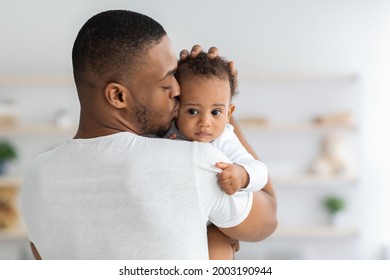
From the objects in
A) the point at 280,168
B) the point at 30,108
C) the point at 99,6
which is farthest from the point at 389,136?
the point at 30,108

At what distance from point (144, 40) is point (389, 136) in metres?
2.53

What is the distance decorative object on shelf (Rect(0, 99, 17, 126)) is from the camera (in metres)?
3.07

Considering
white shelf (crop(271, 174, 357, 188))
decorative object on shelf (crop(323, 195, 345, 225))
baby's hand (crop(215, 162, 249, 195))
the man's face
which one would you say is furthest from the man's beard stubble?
decorative object on shelf (crop(323, 195, 345, 225))

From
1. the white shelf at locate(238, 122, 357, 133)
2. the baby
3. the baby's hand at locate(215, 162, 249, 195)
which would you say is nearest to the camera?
the baby's hand at locate(215, 162, 249, 195)

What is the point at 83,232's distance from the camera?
72 centimetres

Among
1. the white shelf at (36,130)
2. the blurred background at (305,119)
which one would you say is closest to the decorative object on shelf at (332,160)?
the blurred background at (305,119)

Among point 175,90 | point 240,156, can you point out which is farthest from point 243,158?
point 175,90

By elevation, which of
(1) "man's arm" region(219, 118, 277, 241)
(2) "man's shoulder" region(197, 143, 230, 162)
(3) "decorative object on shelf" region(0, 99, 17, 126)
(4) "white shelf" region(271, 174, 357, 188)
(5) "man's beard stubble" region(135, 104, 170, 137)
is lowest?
(1) "man's arm" region(219, 118, 277, 241)

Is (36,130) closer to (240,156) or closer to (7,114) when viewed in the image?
(7,114)

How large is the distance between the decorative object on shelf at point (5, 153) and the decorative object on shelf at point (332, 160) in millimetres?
1509

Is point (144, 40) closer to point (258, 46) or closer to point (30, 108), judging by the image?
point (258, 46)

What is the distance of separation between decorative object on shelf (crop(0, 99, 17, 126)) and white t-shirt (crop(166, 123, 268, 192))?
2.40 metres

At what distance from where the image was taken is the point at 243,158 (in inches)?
31.1

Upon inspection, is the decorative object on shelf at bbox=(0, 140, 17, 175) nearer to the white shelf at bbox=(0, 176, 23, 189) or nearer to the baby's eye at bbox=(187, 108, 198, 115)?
the white shelf at bbox=(0, 176, 23, 189)
